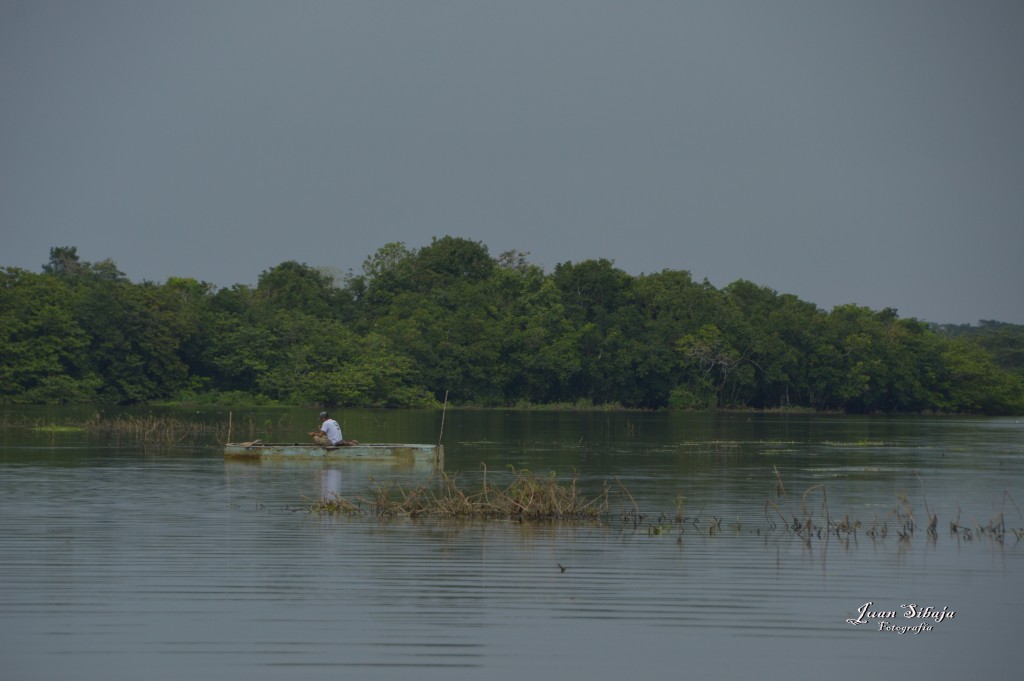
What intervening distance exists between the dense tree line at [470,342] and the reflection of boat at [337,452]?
46676mm

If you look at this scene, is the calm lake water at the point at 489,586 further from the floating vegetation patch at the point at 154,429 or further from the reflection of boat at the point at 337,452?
the floating vegetation patch at the point at 154,429

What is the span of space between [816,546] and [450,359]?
230ft

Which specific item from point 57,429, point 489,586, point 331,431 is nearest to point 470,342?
point 57,429

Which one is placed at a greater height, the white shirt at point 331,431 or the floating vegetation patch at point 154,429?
the white shirt at point 331,431

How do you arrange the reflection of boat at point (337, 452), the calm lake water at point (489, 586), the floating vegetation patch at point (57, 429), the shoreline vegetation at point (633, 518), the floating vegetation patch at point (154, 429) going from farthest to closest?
the floating vegetation patch at point (57, 429) → the floating vegetation patch at point (154, 429) → the reflection of boat at point (337, 452) → the shoreline vegetation at point (633, 518) → the calm lake water at point (489, 586)

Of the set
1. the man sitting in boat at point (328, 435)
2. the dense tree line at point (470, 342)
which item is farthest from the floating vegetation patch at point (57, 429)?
the dense tree line at point (470, 342)

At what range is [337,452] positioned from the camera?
3138cm

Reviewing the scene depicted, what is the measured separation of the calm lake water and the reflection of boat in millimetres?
2570

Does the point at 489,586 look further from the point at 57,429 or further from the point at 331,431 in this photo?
the point at 57,429

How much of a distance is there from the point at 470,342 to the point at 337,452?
58891 mm

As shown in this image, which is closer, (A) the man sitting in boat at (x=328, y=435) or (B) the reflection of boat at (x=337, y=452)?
(B) the reflection of boat at (x=337, y=452)

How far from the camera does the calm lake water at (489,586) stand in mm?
11406

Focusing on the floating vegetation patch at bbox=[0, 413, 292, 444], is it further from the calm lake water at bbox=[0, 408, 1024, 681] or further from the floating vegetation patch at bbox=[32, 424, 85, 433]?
the calm lake water at bbox=[0, 408, 1024, 681]

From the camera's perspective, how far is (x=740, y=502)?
2462 centimetres
